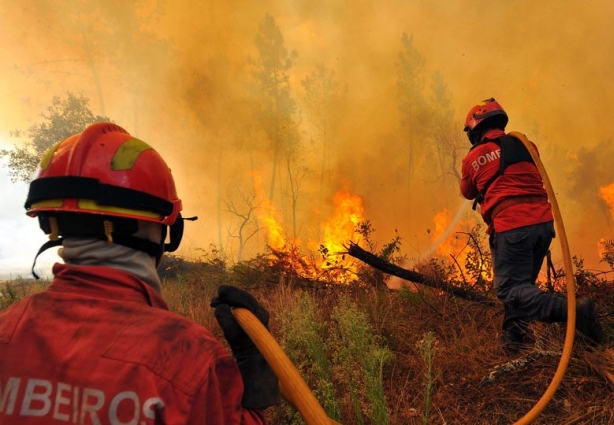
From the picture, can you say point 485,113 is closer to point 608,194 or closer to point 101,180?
point 101,180

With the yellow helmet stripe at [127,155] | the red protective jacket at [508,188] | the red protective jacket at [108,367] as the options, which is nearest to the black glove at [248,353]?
the red protective jacket at [108,367]

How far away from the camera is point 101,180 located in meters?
1.30

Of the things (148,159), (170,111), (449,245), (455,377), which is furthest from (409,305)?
(170,111)

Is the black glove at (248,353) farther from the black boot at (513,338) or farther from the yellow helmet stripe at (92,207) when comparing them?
the black boot at (513,338)

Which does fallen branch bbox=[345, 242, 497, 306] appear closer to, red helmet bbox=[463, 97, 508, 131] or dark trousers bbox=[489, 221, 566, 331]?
dark trousers bbox=[489, 221, 566, 331]

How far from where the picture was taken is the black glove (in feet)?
4.16

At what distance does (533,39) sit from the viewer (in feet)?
43.9

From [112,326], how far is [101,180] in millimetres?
535

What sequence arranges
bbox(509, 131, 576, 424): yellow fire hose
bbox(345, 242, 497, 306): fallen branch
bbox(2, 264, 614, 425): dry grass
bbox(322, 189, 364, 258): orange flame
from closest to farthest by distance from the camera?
1. bbox(509, 131, 576, 424): yellow fire hose
2. bbox(2, 264, 614, 425): dry grass
3. bbox(345, 242, 497, 306): fallen branch
4. bbox(322, 189, 364, 258): orange flame

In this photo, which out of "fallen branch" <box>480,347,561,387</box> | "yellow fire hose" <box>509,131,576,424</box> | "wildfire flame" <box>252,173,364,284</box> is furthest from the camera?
"wildfire flame" <box>252,173,364,284</box>

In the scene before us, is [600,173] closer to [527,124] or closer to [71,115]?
[527,124]

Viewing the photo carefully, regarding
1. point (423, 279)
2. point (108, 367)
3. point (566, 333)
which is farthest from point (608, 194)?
point (108, 367)

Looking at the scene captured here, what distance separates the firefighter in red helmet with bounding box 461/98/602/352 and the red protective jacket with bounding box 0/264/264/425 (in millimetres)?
2954

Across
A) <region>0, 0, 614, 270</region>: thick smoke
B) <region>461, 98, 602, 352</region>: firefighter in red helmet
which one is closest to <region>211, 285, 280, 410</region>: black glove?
<region>461, 98, 602, 352</region>: firefighter in red helmet
